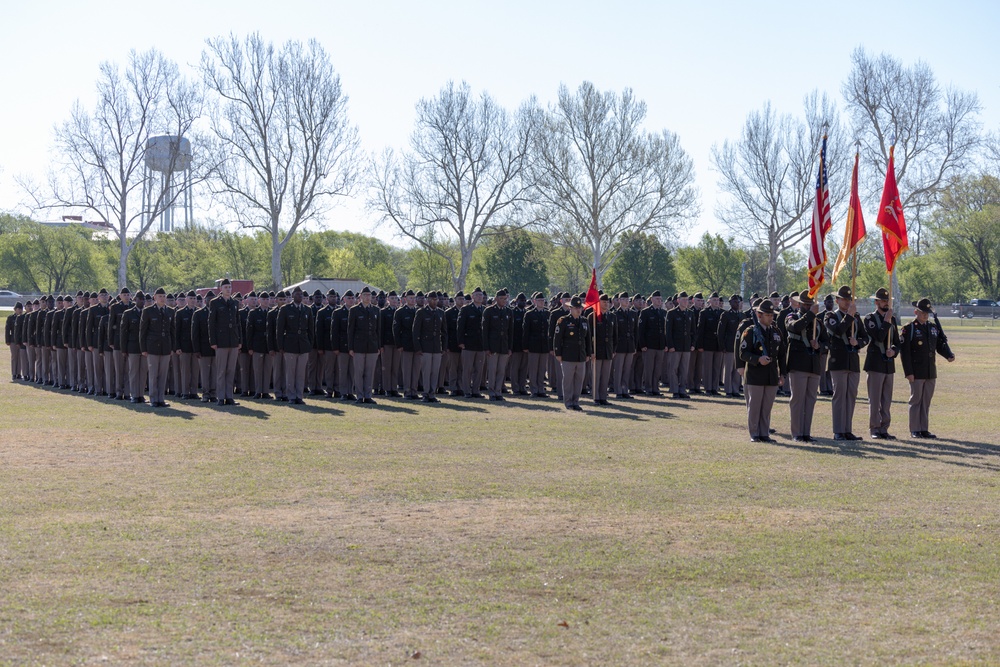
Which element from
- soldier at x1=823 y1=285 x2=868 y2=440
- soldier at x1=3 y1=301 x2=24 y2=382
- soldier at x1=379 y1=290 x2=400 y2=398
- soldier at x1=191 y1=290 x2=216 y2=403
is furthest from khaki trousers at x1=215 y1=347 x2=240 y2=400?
soldier at x1=823 y1=285 x2=868 y2=440

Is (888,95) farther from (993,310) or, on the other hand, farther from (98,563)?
(98,563)

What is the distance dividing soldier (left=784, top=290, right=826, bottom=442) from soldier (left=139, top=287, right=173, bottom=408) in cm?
965

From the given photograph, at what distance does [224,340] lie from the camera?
18.5 metres

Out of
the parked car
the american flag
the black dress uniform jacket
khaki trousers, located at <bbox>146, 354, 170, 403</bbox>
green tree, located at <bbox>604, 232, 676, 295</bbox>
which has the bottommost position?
khaki trousers, located at <bbox>146, 354, 170, 403</bbox>

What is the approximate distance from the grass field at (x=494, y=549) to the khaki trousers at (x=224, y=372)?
4.13m

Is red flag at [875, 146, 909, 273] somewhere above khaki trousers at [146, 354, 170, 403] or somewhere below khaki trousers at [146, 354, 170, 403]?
above

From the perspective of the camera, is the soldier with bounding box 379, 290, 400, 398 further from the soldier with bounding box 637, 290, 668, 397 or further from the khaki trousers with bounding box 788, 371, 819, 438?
the khaki trousers with bounding box 788, 371, 819, 438

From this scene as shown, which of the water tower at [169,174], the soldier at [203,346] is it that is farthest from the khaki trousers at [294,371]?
the water tower at [169,174]

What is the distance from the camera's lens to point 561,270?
274 feet

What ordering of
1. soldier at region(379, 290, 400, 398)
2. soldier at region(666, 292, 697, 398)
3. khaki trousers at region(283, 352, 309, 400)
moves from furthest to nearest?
soldier at region(666, 292, 697, 398) < soldier at region(379, 290, 400, 398) < khaki trousers at region(283, 352, 309, 400)

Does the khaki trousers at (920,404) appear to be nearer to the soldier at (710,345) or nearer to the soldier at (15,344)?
the soldier at (710,345)

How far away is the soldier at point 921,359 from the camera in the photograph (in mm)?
14320

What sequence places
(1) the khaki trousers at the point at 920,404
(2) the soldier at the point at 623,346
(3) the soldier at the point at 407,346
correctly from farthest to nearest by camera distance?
(2) the soldier at the point at 623,346 < (3) the soldier at the point at 407,346 < (1) the khaki trousers at the point at 920,404

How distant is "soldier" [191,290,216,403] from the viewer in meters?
19.1
